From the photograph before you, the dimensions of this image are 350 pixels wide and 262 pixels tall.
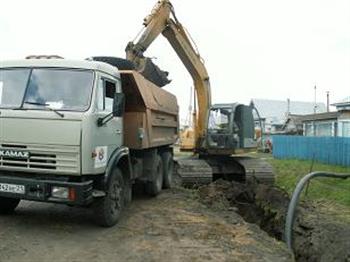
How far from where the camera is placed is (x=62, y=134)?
29.1 feet

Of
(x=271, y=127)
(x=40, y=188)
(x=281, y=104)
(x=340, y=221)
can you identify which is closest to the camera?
(x=40, y=188)

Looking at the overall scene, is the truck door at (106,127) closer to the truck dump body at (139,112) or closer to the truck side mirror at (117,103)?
the truck side mirror at (117,103)

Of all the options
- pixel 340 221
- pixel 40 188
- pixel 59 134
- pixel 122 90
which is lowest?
pixel 340 221

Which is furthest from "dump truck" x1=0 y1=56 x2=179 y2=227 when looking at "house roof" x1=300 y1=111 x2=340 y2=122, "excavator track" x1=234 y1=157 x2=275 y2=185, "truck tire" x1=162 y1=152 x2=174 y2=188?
"house roof" x1=300 y1=111 x2=340 y2=122

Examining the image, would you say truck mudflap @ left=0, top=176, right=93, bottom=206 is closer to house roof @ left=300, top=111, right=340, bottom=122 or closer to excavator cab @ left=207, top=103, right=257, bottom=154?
excavator cab @ left=207, top=103, right=257, bottom=154

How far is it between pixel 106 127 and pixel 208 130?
10.8m

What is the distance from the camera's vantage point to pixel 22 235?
29.5 feet

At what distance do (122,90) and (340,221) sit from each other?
19.2 feet

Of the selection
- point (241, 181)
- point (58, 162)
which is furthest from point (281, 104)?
point (58, 162)

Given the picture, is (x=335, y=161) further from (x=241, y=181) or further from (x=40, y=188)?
(x=40, y=188)

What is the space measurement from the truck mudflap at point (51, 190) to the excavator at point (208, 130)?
930 cm

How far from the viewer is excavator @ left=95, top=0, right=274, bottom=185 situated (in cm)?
1858

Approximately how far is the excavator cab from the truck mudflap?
11.1 metres

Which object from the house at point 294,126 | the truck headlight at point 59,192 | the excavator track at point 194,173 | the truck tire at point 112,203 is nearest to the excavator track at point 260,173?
the excavator track at point 194,173
